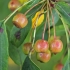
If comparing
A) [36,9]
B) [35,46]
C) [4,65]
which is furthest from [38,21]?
[4,65]

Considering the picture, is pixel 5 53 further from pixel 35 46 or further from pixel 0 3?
pixel 0 3

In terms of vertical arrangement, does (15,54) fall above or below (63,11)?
below

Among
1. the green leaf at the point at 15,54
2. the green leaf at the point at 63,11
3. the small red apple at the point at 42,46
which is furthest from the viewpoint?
the green leaf at the point at 15,54

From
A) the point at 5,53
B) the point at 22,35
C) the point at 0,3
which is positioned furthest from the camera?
the point at 0,3

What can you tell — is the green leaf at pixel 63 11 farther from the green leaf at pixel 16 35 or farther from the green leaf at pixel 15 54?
the green leaf at pixel 15 54

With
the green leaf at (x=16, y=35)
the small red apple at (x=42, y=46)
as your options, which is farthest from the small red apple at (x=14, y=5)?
the small red apple at (x=42, y=46)

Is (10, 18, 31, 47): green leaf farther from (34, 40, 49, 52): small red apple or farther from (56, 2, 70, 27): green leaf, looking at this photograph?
(34, 40, 49, 52): small red apple

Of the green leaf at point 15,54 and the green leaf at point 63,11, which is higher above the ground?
the green leaf at point 63,11

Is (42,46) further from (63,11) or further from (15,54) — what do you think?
(15,54)

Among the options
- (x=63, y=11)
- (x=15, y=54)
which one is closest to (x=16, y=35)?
(x=15, y=54)

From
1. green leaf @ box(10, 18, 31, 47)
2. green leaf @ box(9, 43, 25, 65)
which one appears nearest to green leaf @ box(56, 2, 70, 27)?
green leaf @ box(10, 18, 31, 47)

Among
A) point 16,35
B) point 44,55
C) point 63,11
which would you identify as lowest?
point 44,55
